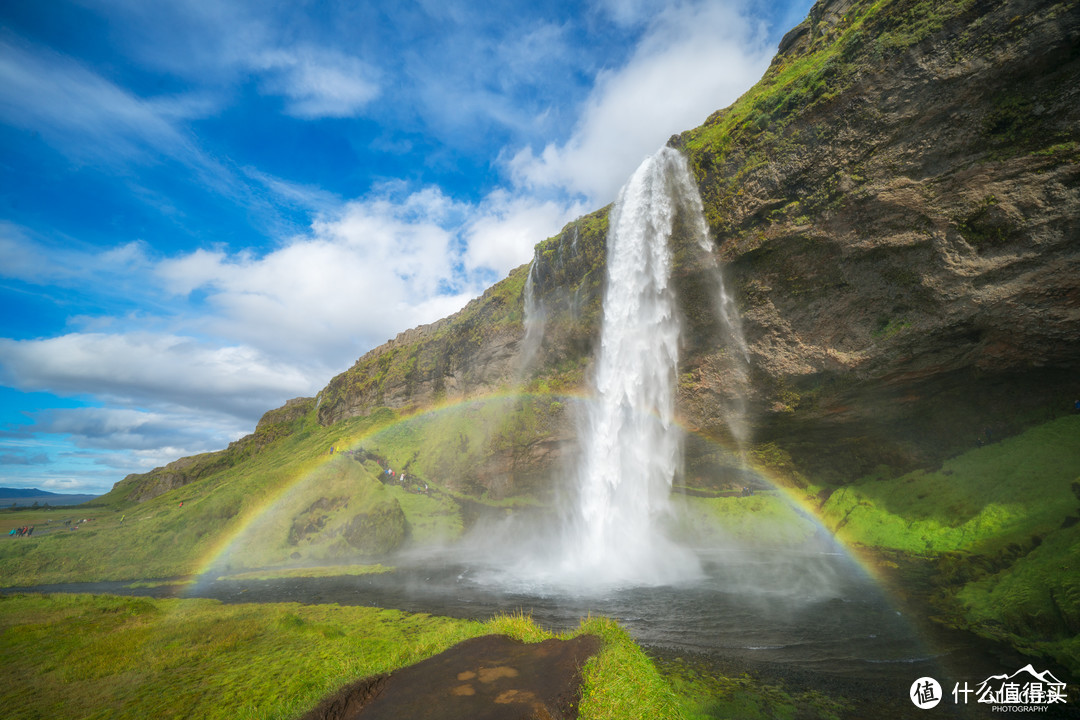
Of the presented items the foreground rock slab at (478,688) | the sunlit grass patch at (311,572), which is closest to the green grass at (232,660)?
the foreground rock slab at (478,688)

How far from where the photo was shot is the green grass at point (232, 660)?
7.89 meters

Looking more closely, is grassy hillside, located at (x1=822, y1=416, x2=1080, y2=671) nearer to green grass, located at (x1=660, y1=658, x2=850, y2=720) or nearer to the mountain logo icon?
the mountain logo icon

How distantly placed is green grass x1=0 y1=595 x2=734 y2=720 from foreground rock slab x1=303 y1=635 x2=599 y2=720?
1.43 ft

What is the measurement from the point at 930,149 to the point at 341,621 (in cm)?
2963

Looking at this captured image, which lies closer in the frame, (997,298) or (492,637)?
(492,637)

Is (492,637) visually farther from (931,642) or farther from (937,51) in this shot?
(937,51)

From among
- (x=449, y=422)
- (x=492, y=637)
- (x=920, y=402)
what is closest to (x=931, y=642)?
(x=492, y=637)

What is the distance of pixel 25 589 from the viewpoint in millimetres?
28172

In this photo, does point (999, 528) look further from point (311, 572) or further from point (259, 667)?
point (311, 572)

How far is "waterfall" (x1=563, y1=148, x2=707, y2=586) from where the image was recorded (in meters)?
27.0

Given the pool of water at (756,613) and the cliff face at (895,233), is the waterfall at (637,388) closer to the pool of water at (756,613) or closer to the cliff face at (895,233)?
the cliff face at (895,233)

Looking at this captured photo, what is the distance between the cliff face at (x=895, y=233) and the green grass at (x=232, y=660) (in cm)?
1965

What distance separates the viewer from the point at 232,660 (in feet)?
35.9

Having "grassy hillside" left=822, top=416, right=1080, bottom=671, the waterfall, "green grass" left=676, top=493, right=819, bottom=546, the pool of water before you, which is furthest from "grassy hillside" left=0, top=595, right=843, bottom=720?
"green grass" left=676, top=493, right=819, bottom=546
